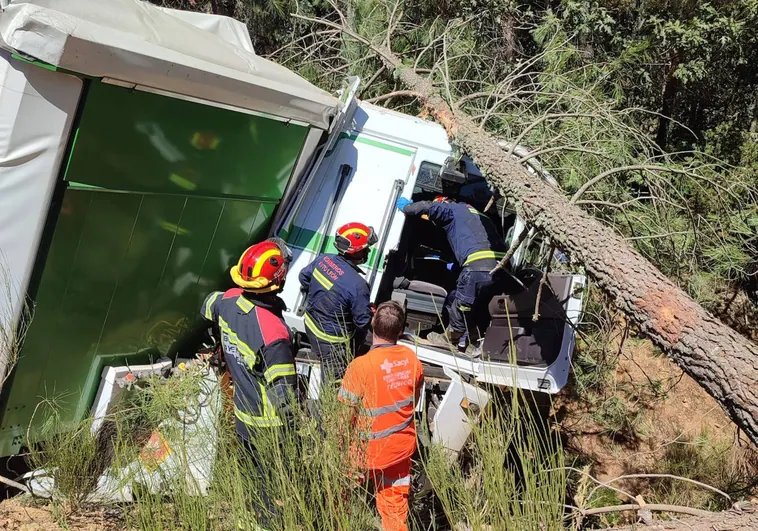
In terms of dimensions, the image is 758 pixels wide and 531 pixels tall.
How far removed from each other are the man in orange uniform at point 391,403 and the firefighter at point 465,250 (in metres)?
1.22

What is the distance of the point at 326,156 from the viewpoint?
4.24 metres

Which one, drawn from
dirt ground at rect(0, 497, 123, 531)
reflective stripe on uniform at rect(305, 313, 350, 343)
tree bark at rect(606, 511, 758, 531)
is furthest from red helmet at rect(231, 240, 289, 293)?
tree bark at rect(606, 511, 758, 531)

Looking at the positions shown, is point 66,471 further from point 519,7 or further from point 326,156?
point 519,7

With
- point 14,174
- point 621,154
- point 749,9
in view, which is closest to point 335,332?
point 14,174

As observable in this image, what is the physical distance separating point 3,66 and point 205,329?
76.3 inches

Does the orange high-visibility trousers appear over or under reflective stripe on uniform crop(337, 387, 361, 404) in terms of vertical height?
under

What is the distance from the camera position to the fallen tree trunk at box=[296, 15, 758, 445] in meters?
1.88

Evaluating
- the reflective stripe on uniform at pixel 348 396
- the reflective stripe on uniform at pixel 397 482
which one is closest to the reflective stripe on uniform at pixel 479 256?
the reflective stripe on uniform at pixel 397 482

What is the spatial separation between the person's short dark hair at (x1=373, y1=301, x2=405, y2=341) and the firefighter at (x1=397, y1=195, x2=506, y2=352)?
122 cm

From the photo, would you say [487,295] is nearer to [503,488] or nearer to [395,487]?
[395,487]

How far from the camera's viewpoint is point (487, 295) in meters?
4.30

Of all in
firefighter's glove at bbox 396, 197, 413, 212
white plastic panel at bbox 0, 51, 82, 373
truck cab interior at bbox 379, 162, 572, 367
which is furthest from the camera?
firefighter's glove at bbox 396, 197, 413, 212

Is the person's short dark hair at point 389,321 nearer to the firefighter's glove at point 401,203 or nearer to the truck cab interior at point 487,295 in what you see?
the truck cab interior at point 487,295

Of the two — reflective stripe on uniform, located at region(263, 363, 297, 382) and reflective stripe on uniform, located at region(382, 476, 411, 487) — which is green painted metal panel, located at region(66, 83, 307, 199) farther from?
reflective stripe on uniform, located at region(382, 476, 411, 487)
